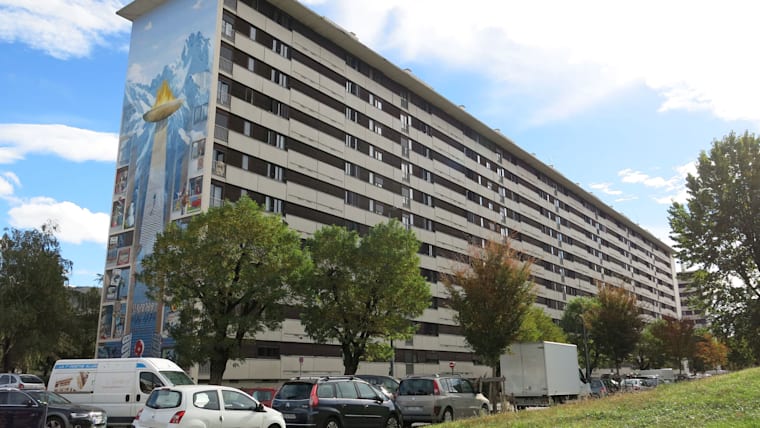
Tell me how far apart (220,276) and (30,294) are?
75.7ft

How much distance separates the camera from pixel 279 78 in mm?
41906

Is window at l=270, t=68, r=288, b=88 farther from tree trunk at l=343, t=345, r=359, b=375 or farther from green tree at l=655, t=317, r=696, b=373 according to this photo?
green tree at l=655, t=317, r=696, b=373

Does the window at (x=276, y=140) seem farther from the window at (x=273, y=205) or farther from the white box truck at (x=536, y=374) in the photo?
the white box truck at (x=536, y=374)

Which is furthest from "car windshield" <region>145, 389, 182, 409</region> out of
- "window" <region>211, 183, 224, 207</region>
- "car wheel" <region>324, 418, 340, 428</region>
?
"window" <region>211, 183, 224, 207</region>

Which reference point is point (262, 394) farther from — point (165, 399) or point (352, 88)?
point (352, 88)

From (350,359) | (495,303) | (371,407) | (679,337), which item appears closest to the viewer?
(371,407)

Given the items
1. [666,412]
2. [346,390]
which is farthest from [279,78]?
[666,412]

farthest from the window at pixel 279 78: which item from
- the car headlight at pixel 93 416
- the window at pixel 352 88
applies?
the car headlight at pixel 93 416

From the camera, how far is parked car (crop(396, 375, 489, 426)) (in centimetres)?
1903

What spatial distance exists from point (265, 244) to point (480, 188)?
142ft

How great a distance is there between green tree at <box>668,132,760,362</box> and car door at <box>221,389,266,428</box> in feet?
93.8

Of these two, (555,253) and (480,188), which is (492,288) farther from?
(555,253)

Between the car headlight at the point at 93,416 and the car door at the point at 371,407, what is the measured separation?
23.8 feet

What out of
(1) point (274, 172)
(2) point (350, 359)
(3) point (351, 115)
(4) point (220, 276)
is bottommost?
(2) point (350, 359)
